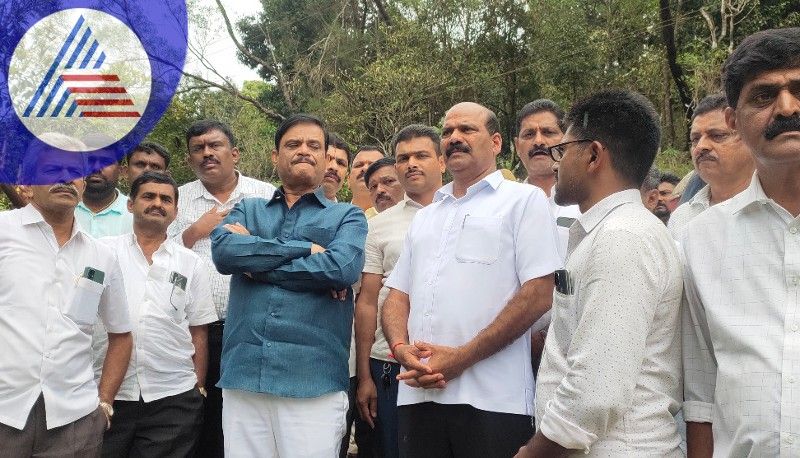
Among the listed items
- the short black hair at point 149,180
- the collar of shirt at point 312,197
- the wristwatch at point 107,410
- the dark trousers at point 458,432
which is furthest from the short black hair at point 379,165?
the wristwatch at point 107,410

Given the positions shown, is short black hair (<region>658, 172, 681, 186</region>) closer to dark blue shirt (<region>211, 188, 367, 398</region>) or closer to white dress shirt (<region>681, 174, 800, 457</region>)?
dark blue shirt (<region>211, 188, 367, 398</region>)

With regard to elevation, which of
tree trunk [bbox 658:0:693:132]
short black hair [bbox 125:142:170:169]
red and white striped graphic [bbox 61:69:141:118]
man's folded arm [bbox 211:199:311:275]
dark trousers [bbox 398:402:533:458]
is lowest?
dark trousers [bbox 398:402:533:458]

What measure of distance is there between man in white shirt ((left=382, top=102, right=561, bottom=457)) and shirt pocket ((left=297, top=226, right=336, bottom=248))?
1.37ft

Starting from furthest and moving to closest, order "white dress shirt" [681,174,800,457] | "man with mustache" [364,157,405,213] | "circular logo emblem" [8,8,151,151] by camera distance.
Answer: "circular logo emblem" [8,8,151,151] → "man with mustache" [364,157,405,213] → "white dress shirt" [681,174,800,457]

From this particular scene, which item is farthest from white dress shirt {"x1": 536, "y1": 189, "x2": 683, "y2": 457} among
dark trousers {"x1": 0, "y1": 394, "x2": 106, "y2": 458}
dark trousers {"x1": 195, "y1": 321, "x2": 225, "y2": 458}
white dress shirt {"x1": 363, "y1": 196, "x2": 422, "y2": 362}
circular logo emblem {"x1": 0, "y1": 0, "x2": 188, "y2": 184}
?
circular logo emblem {"x1": 0, "y1": 0, "x2": 188, "y2": 184}

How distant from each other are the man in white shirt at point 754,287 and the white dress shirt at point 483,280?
0.96 m

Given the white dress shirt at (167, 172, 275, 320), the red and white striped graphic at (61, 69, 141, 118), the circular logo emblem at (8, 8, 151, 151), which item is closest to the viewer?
the white dress shirt at (167, 172, 275, 320)

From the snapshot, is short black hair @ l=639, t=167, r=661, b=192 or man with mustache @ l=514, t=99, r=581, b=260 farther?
man with mustache @ l=514, t=99, r=581, b=260

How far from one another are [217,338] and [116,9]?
8.96 meters

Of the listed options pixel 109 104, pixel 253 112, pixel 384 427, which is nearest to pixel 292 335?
pixel 384 427

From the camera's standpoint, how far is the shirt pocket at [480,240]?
303 centimetres

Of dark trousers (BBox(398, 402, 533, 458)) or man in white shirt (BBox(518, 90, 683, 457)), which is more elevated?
man in white shirt (BBox(518, 90, 683, 457))

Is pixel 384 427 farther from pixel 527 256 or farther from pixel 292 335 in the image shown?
A: pixel 527 256

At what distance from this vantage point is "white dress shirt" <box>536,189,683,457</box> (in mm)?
1854
